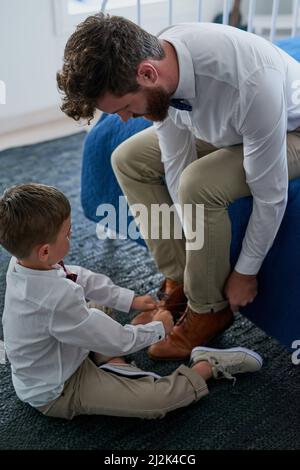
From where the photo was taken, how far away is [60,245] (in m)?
1.03

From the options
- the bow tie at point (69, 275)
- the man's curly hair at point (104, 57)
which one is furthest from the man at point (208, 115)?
the bow tie at point (69, 275)

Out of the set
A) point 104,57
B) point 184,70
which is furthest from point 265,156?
point 104,57

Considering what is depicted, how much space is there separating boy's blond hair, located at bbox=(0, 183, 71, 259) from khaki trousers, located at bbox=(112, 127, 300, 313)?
0.91 feet

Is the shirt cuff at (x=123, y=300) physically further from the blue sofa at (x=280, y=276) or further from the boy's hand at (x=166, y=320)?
the blue sofa at (x=280, y=276)

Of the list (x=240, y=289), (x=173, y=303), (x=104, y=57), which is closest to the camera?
(x=104, y=57)

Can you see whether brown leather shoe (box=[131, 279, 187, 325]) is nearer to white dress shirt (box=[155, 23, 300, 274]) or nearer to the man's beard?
white dress shirt (box=[155, 23, 300, 274])

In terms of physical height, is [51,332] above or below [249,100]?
below

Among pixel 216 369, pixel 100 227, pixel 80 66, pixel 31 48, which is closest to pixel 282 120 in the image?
pixel 80 66

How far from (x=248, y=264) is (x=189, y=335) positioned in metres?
0.23

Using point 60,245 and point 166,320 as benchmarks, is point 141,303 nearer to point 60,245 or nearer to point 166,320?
point 166,320

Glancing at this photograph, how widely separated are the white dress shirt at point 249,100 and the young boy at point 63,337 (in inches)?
11.2

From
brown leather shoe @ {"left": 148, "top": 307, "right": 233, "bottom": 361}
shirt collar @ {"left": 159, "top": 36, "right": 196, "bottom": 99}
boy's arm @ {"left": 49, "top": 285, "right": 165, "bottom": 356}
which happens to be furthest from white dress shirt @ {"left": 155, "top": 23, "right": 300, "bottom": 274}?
boy's arm @ {"left": 49, "top": 285, "right": 165, "bottom": 356}

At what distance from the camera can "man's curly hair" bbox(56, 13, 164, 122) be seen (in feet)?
3.15

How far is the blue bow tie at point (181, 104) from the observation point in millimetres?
1072
